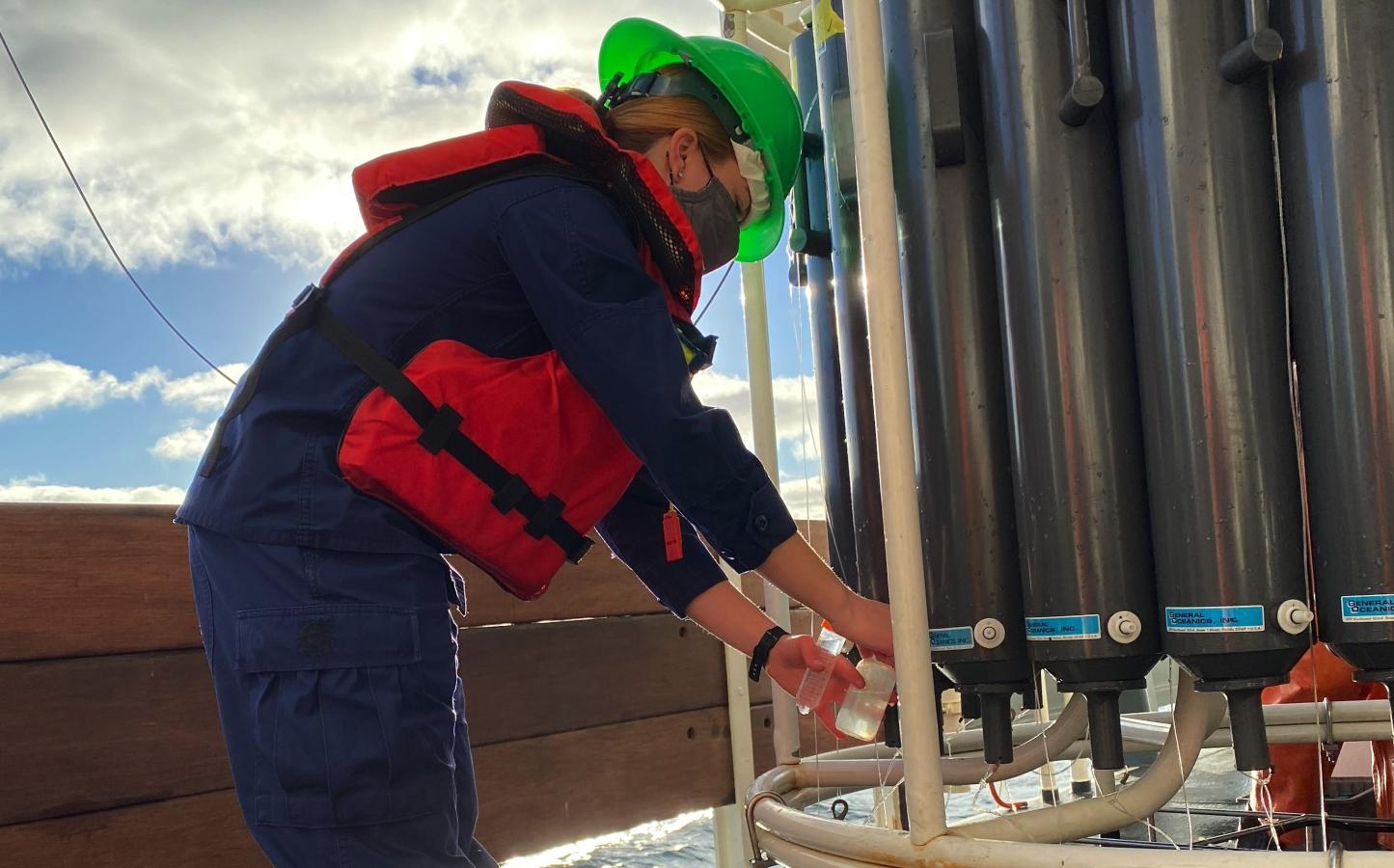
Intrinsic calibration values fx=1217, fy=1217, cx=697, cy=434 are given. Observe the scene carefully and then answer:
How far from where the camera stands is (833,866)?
1109 mm

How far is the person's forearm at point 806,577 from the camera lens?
114 centimetres

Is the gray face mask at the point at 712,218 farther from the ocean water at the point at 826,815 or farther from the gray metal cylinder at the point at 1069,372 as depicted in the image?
the ocean water at the point at 826,815

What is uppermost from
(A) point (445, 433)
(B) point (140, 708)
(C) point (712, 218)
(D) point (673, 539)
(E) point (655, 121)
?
(E) point (655, 121)

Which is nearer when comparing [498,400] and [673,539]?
[498,400]

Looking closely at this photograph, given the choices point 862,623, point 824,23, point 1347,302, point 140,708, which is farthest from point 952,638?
point 140,708

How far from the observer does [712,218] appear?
1.28 metres

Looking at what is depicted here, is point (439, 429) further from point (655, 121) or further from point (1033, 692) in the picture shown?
point (1033, 692)

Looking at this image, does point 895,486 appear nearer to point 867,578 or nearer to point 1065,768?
point 867,578

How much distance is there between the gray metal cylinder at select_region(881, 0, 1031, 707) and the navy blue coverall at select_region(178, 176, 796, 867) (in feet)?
0.58

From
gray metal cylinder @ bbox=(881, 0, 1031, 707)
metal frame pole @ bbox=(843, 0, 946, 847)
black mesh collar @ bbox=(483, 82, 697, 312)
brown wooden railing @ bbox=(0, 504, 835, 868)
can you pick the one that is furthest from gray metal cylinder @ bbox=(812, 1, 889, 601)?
brown wooden railing @ bbox=(0, 504, 835, 868)

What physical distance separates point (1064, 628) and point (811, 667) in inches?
9.3

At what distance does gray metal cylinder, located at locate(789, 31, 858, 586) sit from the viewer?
1452mm

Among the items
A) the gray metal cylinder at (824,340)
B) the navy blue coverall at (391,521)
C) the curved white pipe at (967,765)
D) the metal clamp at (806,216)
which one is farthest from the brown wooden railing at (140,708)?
the metal clamp at (806,216)

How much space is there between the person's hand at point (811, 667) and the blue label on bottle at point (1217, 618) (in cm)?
30
